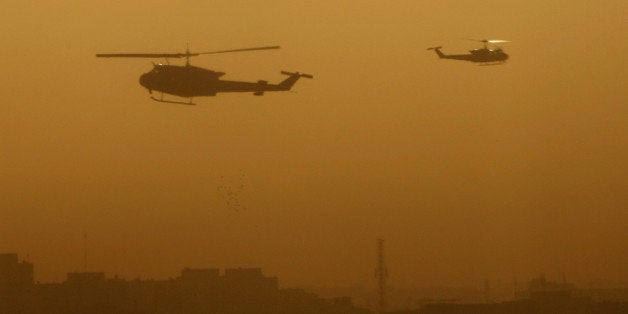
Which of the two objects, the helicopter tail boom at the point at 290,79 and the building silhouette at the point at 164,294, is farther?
the building silhouette at the point at 164,294

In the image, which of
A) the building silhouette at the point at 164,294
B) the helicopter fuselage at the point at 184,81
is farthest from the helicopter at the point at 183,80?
the building silhouette at the point at 164,294

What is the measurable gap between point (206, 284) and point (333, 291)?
6935cm

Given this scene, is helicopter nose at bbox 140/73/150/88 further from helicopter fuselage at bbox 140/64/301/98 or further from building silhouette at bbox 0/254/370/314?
building silhouette at bbox 0/254/370/314

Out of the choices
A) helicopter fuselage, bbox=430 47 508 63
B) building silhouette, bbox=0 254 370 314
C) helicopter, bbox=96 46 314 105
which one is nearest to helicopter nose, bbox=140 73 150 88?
helicopter, bbox=96 46 314 105

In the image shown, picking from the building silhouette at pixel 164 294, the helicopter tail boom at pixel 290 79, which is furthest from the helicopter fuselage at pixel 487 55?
the building silhouette at pixel 164 294

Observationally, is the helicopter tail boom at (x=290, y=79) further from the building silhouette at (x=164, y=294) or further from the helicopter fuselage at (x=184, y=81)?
the building silhouette at (x=164, y=294)

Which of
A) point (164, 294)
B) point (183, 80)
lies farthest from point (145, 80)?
point (164, 294)

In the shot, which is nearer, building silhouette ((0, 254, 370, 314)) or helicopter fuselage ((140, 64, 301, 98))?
helicopter fuselage ((140, 64, 301, 98))

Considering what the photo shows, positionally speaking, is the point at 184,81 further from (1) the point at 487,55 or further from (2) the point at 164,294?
(2) the point at 164,294

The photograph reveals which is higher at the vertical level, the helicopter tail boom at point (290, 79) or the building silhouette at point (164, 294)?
the helicopter tail boom at point (290, 79)

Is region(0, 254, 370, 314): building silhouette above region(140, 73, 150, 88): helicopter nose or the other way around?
the other way around

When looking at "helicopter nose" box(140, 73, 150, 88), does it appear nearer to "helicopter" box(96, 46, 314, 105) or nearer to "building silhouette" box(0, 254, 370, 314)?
"helicopter" box(96, 46, 314, 105)

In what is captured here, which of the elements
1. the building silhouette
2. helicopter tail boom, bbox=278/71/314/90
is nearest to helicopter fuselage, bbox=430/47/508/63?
helicopter tail boom, bbox=278/71/314/90

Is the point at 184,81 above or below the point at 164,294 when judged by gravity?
above
